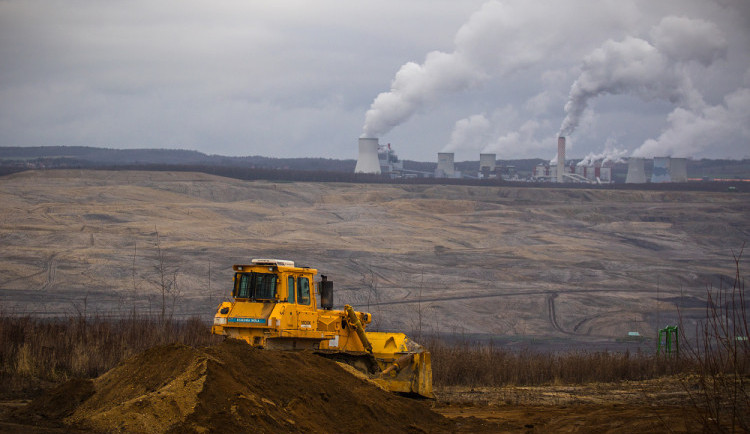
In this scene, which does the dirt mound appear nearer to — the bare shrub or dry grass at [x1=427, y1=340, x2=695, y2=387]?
the bare shrub

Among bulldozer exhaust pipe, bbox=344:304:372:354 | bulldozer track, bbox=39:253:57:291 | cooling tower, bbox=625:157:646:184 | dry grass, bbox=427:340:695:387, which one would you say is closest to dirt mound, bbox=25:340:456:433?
bulldozer exhaust pipe, bbox=344:304:372:354

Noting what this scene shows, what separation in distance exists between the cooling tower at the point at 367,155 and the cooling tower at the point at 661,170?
4734 centimetres

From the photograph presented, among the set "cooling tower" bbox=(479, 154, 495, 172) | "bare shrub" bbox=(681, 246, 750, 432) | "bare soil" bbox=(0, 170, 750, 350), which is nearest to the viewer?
"bare shrub" bbox=(681, 246, 750, 432)

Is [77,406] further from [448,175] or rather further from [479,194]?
[448,175]

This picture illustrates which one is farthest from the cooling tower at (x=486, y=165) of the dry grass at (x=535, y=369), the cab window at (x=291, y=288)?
the cab window at (x=291, y=288)

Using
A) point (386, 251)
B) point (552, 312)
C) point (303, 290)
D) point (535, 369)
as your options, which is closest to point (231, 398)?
point (303, 290)

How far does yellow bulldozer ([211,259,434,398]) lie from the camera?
13.7 m

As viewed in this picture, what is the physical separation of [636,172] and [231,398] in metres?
126

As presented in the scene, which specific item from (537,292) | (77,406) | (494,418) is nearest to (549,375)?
(494,418)

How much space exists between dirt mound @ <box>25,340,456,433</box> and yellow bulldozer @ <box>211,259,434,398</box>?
4.68 feet

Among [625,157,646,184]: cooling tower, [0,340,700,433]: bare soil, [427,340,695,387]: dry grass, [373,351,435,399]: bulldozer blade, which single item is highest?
[625,157,646,184]: cooling tower

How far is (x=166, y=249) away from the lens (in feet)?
160

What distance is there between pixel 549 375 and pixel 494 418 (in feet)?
28.0

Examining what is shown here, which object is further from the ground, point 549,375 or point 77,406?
point 77,406
